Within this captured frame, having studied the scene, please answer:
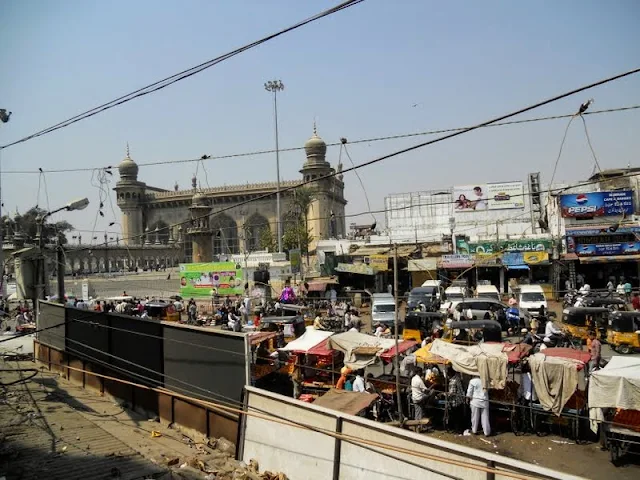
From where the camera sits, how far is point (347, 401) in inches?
291

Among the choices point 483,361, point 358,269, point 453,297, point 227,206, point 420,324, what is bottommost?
point 420,324

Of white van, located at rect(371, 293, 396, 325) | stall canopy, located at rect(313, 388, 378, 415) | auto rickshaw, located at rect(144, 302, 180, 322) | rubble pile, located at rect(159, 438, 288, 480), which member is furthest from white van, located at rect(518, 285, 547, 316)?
auto rickshaw, located at rect(144, 302, 180, 322)

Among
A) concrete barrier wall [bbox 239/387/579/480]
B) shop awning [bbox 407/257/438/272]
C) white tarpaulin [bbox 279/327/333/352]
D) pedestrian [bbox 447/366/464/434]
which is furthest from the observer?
shop awning [bbox 407/257/438/272]

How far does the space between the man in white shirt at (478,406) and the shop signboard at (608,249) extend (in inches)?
813

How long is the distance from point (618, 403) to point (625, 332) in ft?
26.5

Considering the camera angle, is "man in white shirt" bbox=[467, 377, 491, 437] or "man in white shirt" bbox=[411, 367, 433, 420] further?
"man in white shirt" bbox=[411, 367, 433, 420]

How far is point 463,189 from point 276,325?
26934mm

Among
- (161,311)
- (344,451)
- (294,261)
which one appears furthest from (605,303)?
(294,261)

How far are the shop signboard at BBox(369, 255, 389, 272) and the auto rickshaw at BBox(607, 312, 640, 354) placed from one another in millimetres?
15632

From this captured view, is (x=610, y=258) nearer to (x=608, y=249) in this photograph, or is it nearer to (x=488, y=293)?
(x=608, y=249)

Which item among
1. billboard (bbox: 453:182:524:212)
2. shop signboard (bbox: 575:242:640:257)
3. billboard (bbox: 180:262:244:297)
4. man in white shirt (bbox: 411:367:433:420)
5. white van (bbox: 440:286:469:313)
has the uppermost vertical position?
billboard (bbox: 453:182:524:212)

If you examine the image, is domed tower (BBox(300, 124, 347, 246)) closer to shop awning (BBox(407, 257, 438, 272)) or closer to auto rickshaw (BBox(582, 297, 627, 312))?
shop awning (BBox(407, 257, 438, 272))

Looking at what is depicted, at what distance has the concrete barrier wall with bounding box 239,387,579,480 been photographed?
4660 mm

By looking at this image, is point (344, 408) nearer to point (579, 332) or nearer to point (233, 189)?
A: point (579, 332)
